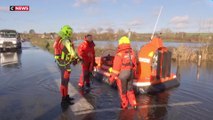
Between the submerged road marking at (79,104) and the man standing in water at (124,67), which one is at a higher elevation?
the man standing in water at (124,67)

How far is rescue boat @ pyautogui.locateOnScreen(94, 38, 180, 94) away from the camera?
8844mm

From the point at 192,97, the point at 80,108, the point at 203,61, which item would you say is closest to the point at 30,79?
the point at 80,108

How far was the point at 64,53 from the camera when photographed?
720 cm

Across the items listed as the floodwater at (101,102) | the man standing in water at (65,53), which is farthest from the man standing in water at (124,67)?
the man standing in water at (65,53)

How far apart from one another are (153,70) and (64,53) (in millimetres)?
3889

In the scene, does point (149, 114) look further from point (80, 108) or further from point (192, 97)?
point (192, 97)

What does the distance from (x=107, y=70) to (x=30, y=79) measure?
349 centimetres

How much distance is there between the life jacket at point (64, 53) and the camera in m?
7.14

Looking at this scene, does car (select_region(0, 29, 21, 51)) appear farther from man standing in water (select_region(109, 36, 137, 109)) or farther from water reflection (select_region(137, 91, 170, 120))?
man standing in water (select_region(109, 36, 137, 109))

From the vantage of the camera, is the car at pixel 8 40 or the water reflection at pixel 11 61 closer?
the water reflection at pixel 11 61

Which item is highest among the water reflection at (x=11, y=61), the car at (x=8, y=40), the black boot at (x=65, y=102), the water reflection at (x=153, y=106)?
the car at (x=8, y=40)

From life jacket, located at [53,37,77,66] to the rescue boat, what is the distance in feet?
8.92

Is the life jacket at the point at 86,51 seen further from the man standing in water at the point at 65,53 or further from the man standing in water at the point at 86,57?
the man standing in water at the point at 65,53

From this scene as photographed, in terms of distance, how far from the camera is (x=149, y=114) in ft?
21.9
